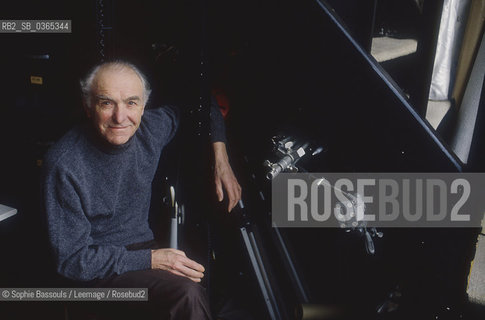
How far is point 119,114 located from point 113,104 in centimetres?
9

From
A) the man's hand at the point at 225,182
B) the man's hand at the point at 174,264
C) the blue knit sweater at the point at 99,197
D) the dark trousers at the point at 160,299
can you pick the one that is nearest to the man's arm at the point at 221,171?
the man's hand at the point at 225,182

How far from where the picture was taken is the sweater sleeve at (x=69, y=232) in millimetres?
2223

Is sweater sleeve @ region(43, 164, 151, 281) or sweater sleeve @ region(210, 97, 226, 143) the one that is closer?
sweater sleeve @ region(43, 164, 151, 281)

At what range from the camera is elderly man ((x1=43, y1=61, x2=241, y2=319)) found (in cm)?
225

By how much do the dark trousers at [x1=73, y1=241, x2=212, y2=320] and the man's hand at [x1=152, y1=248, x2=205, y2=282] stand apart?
0.06 metres

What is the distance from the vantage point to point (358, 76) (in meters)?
2.33

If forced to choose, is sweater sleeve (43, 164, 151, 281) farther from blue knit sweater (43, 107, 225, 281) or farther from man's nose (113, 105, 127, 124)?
man's nose (113, 105, 127, 124)

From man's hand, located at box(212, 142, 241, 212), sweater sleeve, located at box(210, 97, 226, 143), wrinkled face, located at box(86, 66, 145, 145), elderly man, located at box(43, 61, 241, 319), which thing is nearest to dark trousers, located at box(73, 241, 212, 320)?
elderly man, located at box(43, 61, 241, 319)

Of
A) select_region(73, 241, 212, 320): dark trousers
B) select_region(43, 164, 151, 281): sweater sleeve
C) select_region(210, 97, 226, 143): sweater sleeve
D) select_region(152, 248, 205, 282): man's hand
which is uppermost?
select_region(210, 97, 226, 143): sweater sleeve

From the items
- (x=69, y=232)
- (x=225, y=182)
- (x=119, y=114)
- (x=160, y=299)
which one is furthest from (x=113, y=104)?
(x=160, y=299)

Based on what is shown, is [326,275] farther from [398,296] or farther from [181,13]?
[181,13]

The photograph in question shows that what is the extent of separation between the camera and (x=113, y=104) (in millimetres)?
2475

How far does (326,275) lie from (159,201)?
1396 mm

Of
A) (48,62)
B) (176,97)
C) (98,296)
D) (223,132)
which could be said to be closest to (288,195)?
(223,132)
